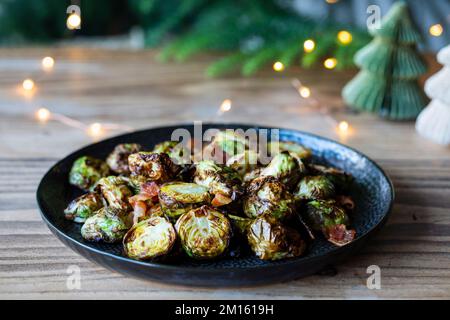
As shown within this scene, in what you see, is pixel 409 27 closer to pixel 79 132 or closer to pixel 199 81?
pixel 199 81

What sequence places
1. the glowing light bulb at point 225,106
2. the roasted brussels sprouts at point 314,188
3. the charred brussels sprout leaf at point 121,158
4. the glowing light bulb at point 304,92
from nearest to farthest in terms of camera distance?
the roasted brussels sprouts at point 314,188 < the charred brussels sprout leaf at point 121,158 < the glowing light bulb at point 225,106 < the glowing light bulb at point 304,92

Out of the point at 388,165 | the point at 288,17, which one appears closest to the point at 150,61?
the point at 288,17

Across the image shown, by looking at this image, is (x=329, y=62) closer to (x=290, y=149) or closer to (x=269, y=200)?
(x=290, y=149)

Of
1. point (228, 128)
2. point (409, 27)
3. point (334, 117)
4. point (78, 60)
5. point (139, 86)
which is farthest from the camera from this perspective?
point (78, 60)

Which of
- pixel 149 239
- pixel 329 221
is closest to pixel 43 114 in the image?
pixel 149 239

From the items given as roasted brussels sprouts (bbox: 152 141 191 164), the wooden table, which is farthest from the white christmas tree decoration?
roasted brussels sprouts (bbox: 152 141 191 164)

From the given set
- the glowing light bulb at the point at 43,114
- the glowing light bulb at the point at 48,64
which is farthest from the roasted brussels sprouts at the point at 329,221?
the glowing light bulb at the point at 48,64

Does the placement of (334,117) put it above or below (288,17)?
→ below

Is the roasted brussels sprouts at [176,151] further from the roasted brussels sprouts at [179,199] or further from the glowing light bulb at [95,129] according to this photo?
the glowing light bulb at [95,129]
